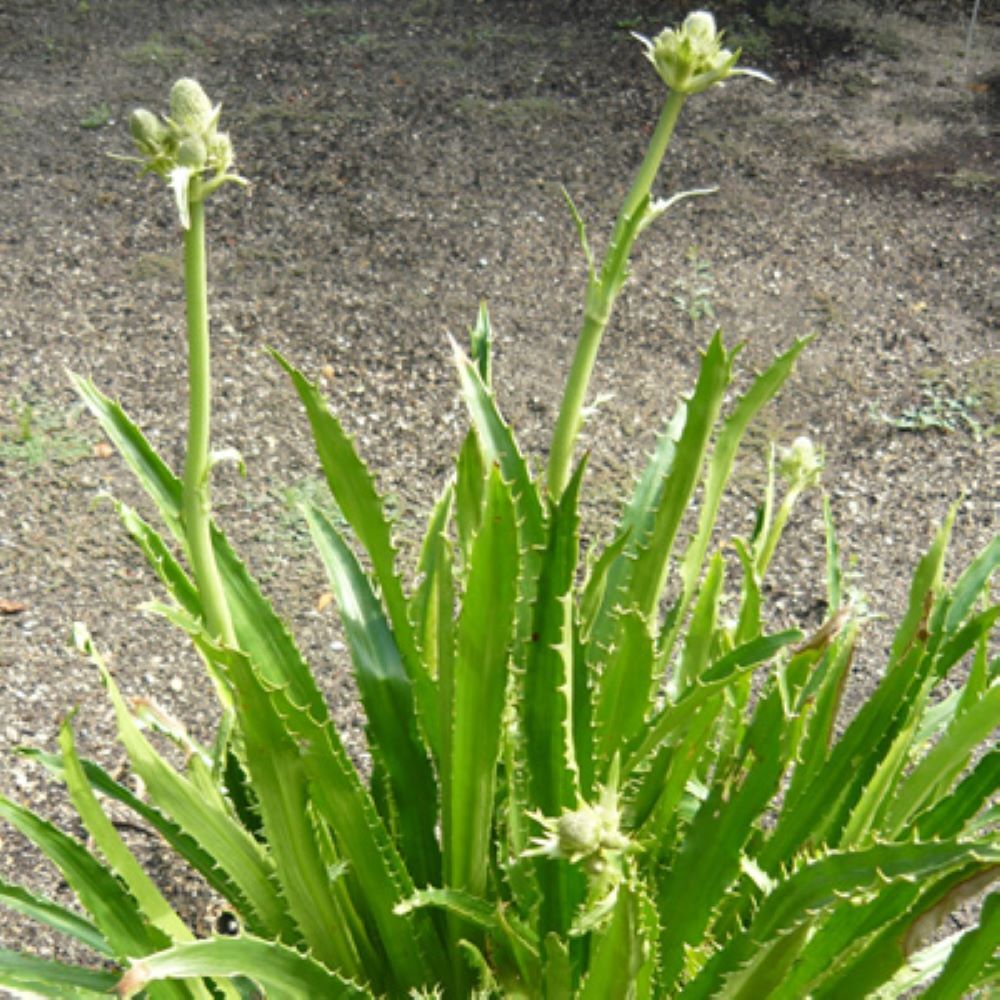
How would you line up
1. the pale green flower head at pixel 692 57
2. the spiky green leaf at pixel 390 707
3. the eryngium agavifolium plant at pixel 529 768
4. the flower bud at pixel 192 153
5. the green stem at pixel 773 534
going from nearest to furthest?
the flower bud at pixel 192 153
the eryngium agavifolium plant at pixel 529 768
the pale green flower head at pixel 692 57
the spiky green leaf at pixel 390 707
the green stem at pixel 773 534

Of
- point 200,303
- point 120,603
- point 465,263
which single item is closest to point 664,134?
point 200,303

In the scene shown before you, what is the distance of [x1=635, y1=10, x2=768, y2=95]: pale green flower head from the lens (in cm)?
124

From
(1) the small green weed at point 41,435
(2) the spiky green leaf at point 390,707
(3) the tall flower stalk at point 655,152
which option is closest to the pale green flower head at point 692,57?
(3) the tall flower stalk at point 655,152

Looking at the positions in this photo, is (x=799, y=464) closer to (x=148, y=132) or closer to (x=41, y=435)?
(x=148, y=132)

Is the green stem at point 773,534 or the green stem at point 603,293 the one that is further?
the green stem at point 773,534

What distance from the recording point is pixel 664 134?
1.26 meters

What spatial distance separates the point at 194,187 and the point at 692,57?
487 millimetres

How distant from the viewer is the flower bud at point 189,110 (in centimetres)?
97

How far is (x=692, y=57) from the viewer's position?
1251 mm

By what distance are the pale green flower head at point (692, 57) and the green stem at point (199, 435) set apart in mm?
453

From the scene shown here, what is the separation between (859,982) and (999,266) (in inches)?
98.1

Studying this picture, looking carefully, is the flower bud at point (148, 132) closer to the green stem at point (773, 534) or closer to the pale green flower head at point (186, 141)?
the pale green flower head at point (186, 141)

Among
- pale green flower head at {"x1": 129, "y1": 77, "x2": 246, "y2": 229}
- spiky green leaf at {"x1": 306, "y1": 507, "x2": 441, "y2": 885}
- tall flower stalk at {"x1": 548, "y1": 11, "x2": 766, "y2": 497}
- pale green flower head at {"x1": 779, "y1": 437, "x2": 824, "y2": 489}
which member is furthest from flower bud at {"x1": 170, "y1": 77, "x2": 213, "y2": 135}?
pale green flower head at {"x1": 779, "y1": 437, "x2": 824, "y2": 489}

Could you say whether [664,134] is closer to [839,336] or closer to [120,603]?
[120,603]
